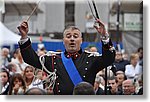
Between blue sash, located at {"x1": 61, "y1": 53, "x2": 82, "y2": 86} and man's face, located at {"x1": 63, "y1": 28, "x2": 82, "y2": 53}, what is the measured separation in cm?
5

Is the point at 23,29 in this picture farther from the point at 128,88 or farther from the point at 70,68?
the point at 128,88

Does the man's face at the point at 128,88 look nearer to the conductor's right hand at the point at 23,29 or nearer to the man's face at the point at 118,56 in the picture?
the man's face at the point at 118,56

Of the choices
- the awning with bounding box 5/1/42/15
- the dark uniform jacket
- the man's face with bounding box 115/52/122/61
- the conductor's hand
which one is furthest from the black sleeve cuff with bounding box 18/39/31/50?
the man's face with bounding box 115/52/122/61

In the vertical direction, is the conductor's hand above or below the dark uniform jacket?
above

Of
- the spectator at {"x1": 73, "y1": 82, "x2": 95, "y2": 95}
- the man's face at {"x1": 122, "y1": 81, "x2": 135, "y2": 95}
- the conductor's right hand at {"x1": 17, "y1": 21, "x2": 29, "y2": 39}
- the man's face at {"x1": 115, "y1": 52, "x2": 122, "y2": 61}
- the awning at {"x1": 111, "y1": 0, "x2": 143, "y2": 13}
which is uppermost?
the awning at {"x1": 111, "y1": 0, "x2": 143, "y2": 13}

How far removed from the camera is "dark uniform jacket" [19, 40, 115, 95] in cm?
240

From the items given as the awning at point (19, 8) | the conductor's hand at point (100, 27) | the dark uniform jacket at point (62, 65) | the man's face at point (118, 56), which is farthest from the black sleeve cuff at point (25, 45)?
the man's face at point (118, 56)

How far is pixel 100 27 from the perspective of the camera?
7.89ft

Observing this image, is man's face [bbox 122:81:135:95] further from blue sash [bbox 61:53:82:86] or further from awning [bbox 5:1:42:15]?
awning [bbox 5:1:42:15]

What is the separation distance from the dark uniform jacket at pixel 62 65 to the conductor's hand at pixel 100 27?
0.34 ft

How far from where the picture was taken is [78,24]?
8.09 ft

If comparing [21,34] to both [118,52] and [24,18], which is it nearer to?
[24,18]

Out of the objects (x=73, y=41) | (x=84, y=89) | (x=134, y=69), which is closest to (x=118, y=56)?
(x=134, y=69)

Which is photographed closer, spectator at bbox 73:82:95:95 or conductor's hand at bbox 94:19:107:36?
spectator at bbox 73:82:95:95
